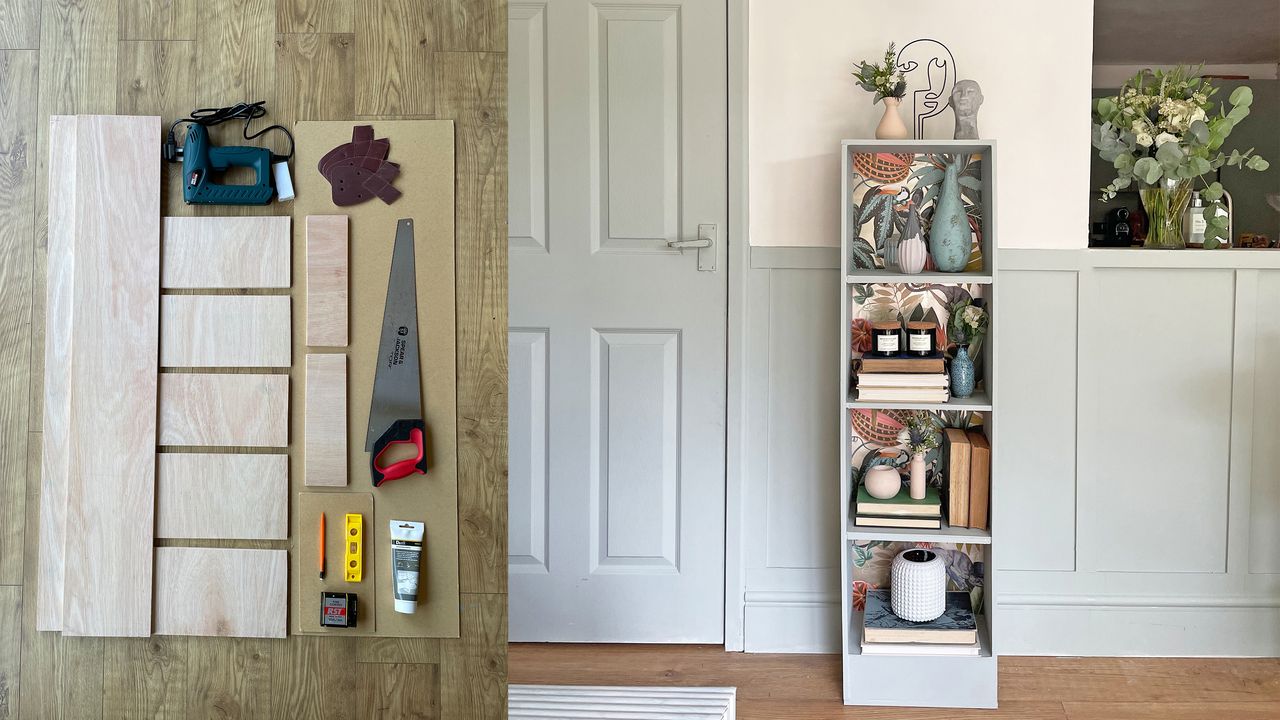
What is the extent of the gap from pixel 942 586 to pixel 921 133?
127cm

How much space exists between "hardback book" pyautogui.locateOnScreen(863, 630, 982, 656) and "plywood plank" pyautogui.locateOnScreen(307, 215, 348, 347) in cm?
157

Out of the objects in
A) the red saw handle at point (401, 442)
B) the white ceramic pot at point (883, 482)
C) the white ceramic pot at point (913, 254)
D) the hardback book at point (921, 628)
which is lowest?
the hardback book at point (921, 628)

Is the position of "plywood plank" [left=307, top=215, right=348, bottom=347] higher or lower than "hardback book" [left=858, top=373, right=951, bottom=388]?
higher

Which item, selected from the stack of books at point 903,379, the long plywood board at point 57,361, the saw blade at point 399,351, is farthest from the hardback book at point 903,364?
the long plywood board at point 57,361

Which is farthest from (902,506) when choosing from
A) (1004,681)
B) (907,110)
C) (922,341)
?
(907,110)

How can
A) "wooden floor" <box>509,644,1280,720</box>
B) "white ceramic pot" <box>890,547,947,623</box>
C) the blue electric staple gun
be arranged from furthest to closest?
"white ceramic pot" <box>890,547,947,623</box>
"wooden floor" <box>509,644,1280,720</box>
the blue electric staple gun

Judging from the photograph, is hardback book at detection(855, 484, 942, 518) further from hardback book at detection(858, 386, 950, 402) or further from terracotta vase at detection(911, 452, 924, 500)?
hardback book at detection(858, 386, 950, 402)

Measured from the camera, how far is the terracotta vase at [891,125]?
227 cm

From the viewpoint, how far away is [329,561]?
1.58 m

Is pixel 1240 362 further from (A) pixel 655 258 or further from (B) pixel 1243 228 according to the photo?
(A) pixel 655 258

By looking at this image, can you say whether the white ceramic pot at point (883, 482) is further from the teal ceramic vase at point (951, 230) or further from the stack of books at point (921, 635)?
the teal ceramic vase at point (951, 230)

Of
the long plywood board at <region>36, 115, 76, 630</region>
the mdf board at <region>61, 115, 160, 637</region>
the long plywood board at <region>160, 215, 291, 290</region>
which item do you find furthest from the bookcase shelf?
the long plywood board at <region>36, 115, 76, 630</region>

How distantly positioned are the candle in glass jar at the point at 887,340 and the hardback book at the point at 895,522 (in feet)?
1.42

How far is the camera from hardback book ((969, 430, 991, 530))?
7.35 feet
